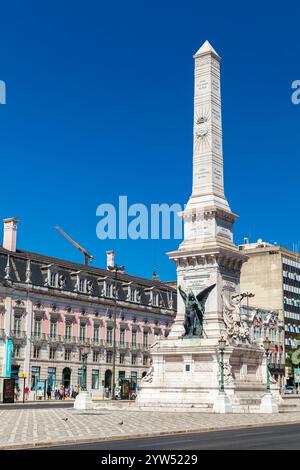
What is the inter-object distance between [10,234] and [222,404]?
154 ft

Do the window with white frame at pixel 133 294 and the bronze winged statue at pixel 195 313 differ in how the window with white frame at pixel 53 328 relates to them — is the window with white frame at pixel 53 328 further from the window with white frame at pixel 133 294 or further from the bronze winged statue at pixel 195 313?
the bronze winged statue at pixel 195 313

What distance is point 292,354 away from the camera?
93625 millimetres

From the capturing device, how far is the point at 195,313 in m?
40.6

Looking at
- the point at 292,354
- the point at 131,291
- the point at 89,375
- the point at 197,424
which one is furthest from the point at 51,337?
the point at 197,424

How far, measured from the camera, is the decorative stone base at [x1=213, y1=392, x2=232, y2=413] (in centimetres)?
3459

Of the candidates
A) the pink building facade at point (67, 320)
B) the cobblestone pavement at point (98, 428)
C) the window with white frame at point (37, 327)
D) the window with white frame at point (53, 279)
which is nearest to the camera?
the cobblestone pavement at point (98, 428)

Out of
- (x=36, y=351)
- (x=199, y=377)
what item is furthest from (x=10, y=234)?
(x=199, y=377)

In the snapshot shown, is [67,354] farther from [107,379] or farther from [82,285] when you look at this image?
[82,285]

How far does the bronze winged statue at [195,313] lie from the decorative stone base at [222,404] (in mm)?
5995

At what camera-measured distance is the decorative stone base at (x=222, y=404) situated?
34594 mm

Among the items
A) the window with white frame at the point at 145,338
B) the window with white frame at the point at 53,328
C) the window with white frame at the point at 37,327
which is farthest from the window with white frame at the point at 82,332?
the window with white frame at the point at 145,338
